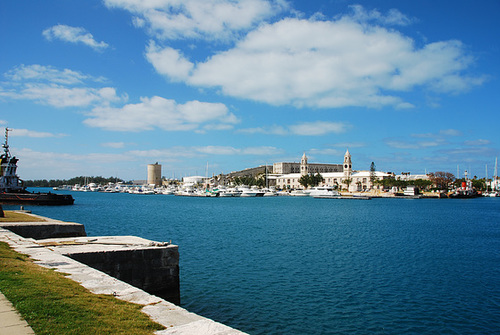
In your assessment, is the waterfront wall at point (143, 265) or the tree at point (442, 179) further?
the tree at point (442, 179)

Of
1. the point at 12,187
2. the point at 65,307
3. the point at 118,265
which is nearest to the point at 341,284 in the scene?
the point at 118,265

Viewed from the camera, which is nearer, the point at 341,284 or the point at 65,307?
the point at 65,307

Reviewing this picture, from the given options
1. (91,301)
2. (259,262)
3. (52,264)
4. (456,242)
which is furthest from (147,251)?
(456,242)

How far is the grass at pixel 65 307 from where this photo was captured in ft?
20.9

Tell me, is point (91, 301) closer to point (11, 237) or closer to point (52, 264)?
point (52, 264)

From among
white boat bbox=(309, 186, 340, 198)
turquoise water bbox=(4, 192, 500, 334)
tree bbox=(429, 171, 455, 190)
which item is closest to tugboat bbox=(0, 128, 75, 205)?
turquoise water bbox=(4, 192, 500, 334)

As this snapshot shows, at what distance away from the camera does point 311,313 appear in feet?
44.9

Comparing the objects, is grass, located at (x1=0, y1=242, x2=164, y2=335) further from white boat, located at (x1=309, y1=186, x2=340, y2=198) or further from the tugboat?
white boat, located at (x1=309, y1=186, x2=340, y2=198)

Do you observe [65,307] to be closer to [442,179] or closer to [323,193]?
[323,193]

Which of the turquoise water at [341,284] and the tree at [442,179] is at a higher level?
the tree at [442,179]

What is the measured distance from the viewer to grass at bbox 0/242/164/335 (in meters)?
6.37

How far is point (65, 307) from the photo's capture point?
7.20 metres

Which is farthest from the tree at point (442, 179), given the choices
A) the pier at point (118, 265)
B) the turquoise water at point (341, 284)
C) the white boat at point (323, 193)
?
the pier at point (118, 265)

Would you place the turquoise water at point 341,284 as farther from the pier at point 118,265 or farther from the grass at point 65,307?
the grass at point 65,307
